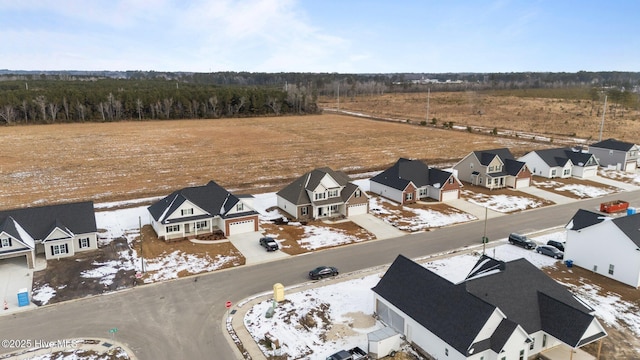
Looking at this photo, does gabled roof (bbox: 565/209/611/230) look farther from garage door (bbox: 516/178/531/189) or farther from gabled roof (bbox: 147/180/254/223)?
gabled roof (bbox: 147/180/254/223)

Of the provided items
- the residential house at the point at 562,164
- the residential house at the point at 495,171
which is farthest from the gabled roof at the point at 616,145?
the residential house at the point at 495,171

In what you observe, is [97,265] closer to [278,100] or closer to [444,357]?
[444,357]

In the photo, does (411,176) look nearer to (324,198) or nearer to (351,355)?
(324,198)

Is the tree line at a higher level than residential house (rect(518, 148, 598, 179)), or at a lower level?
higher

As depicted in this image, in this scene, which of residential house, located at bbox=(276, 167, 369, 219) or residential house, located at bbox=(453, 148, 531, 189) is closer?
residential house, located at bbox=(276, 167, 369, 219)

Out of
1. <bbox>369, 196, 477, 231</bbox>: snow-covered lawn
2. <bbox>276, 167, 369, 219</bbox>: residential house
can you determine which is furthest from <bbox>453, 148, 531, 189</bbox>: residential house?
<bbox>276, 167, 369, 219</bbox>: residential house

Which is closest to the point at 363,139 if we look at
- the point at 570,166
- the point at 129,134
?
the point at 570,166

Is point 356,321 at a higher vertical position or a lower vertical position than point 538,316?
lower

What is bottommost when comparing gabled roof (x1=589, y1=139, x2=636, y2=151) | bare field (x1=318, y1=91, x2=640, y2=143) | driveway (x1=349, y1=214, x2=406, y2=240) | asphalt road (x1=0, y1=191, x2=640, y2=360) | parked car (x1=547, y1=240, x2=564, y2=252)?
asphalt road (x1=0, y1=191, x2=640, y2=360)
